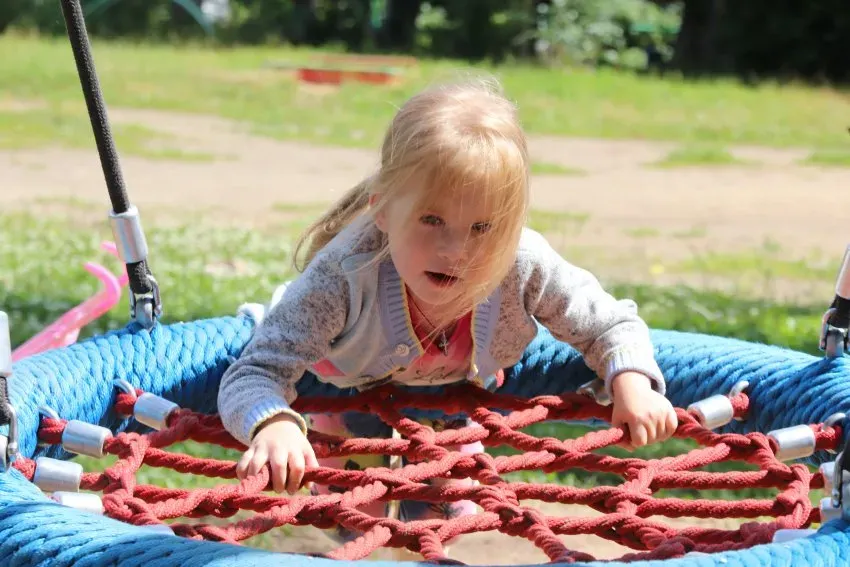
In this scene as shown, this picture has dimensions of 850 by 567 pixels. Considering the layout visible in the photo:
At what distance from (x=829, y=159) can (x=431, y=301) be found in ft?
22.5

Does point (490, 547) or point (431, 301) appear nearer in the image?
point (431, 301)

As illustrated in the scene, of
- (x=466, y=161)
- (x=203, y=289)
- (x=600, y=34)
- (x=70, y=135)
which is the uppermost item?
(x=466, y=161)

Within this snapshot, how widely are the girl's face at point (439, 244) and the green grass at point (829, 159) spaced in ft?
22.0

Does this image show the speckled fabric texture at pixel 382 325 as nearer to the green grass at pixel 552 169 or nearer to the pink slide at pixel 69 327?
the pink slide at pixel 69 327

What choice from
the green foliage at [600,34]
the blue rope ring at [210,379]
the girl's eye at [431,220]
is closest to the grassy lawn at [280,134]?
the girl's eye at [431,220]

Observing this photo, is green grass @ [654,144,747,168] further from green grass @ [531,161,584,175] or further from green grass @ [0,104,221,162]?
green grass @ [0,104,221,162]

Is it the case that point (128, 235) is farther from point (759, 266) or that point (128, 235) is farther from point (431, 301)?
point (759, 266)

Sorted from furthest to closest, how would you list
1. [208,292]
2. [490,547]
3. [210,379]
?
[208,292] → [490,547] → [210,379]

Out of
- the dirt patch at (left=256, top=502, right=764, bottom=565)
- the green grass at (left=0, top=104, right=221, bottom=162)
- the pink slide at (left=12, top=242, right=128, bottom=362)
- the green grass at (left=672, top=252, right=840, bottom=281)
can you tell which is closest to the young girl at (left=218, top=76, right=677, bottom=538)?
the dirt patch at (left=256, top=502, right=764, bottom=565)

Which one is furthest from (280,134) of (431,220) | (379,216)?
(431,220)

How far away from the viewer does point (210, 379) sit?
6.27 ft

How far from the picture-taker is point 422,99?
1.58 meters

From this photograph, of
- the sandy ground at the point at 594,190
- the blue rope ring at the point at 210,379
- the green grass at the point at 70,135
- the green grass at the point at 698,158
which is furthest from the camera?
the green grass at the point at 698,158

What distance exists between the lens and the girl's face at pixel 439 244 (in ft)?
4.86
